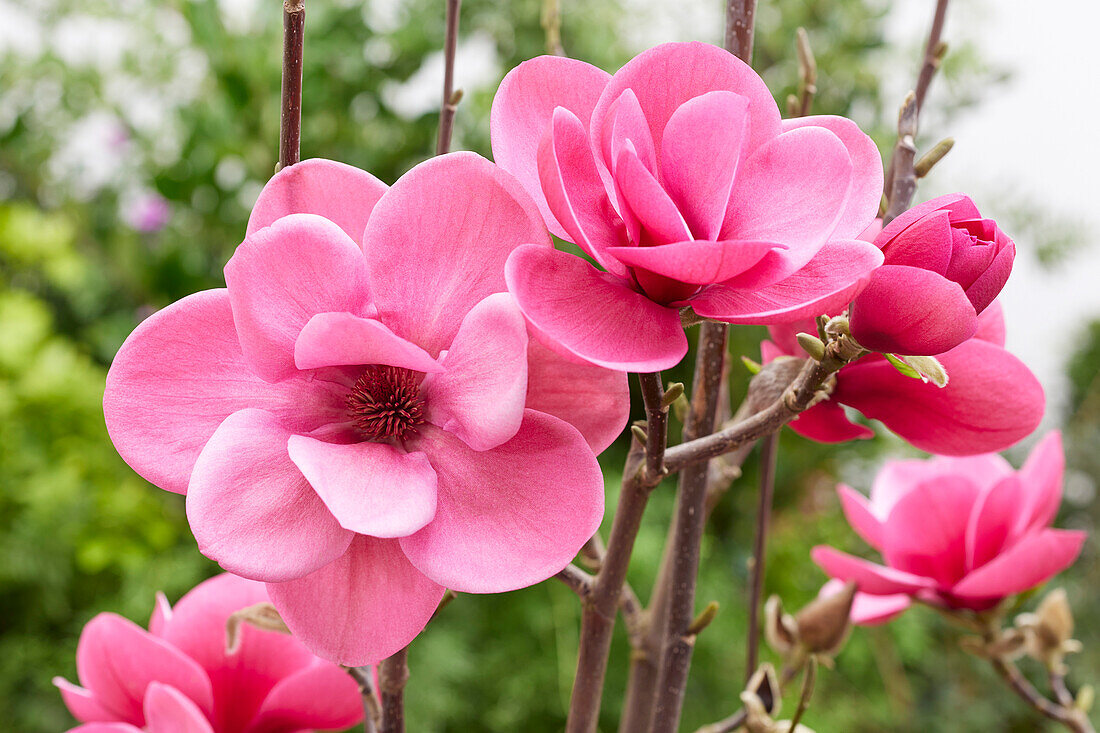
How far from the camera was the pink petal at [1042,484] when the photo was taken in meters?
0.32

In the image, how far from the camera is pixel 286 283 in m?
0.16

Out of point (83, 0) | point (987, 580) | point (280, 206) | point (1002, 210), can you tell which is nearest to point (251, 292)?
point (280, 206)

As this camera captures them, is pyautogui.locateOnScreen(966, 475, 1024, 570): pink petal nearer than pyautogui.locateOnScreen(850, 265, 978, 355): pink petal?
→ No

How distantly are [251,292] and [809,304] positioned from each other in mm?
99

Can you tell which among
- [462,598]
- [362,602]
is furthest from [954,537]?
[462,598]

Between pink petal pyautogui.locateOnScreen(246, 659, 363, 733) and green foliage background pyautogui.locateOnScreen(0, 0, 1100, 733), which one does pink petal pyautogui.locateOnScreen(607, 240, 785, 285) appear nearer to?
pink petal pyautogui.locateOnScreen(246, 659, 363, 733)

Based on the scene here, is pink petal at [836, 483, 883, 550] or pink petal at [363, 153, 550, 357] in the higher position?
pink petal at [363, 153, 550, 357]

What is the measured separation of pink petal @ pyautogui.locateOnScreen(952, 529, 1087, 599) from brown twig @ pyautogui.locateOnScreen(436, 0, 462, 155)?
232 mm

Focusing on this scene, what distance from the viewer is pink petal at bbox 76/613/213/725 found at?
0.24 m

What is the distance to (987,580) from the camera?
1.01ft

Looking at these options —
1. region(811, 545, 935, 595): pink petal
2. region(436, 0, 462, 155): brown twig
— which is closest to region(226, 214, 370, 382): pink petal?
region(436, 0, 462, 155): brown twig

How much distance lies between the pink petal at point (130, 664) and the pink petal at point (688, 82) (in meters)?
0.19

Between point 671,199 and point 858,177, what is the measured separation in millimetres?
41

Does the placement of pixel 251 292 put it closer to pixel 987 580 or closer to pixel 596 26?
pixel 987 580
